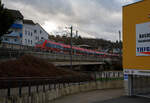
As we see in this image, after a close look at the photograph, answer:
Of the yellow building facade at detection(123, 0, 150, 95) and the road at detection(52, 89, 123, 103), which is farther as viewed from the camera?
the yellow building facade at detection(123, 0, 150, 95)

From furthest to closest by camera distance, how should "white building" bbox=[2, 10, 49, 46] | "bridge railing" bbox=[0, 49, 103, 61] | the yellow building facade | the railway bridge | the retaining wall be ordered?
"white building" bbox=[2, 10, 49, 46] < the railway bridge < "bridge railing" bbox=[0, 49, 103, 61] < the yellow building facade < the retaining wall

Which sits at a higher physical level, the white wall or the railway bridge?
the white wall

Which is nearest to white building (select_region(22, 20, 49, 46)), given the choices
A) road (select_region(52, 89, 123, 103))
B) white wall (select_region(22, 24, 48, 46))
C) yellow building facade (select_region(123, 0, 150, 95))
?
white wall (select_region(22, 24, 48, 46))

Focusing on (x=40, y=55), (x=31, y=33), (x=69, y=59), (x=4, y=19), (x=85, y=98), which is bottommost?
(x=85, y=98)

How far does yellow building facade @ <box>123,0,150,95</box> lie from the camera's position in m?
19.1

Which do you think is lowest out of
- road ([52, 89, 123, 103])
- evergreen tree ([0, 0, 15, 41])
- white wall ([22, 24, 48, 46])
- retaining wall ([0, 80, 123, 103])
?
road ([52, 89, 123, 103])

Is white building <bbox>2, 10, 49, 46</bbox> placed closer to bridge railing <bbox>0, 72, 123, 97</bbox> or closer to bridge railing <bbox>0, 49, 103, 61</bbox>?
bridge railing <bbox>0, 49, 103, 61</bbox>

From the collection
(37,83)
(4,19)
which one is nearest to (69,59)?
(4,19)

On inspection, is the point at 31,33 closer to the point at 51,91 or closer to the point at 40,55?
the point at 40,55

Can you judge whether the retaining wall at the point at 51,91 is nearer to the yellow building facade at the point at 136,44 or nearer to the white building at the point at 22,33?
the yellow building facade at the point at 136,44

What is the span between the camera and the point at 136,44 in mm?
20094

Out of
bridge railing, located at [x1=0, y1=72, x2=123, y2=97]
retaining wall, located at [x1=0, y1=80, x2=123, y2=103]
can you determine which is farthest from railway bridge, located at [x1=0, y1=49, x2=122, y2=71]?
retaining wall, located at [x1=0, y1=80, x2=123, y2=103]

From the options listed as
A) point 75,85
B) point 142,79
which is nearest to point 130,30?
point 142,79

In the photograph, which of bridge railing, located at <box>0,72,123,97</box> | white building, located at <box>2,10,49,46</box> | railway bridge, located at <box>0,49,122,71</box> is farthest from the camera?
white building, located at <box>2,10,49,46</box>
